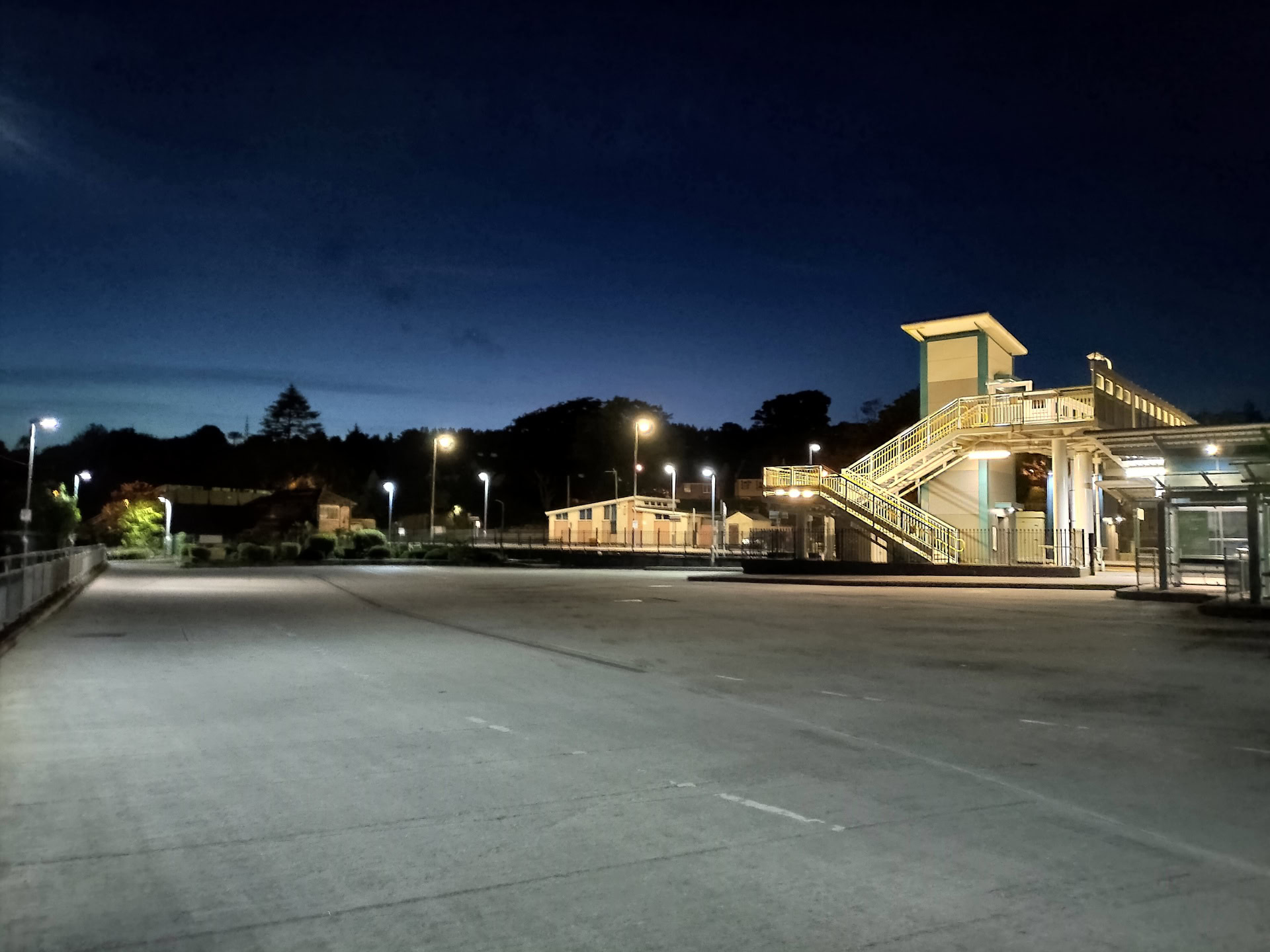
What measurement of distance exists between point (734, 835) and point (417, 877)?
1.82m

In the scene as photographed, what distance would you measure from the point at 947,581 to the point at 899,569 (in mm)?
2482

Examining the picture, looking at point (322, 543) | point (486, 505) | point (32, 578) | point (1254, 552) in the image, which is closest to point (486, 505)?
point (486, 505)

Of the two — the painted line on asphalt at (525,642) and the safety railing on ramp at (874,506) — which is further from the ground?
the safety railing on ramp at (874,506)

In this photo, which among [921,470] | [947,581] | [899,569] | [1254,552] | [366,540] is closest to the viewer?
[1254,552]

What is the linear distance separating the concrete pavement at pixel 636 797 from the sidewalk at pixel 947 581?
13.4 m

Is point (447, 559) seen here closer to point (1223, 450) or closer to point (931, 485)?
point (931, 485)

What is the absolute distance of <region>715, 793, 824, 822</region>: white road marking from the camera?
605 centimetres

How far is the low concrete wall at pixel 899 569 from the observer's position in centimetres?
3012

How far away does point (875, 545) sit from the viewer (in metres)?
35.6

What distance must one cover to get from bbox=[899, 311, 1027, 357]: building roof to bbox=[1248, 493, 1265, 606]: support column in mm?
18385

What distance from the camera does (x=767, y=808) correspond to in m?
6.28

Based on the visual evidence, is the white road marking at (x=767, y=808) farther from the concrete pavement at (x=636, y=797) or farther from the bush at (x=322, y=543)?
the bush at (x=322, y=543)

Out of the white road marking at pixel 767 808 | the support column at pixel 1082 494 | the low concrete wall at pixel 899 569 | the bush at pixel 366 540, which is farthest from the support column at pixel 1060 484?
the bush at pixel 366 540

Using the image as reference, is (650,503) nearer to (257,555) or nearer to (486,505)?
(486,505)
